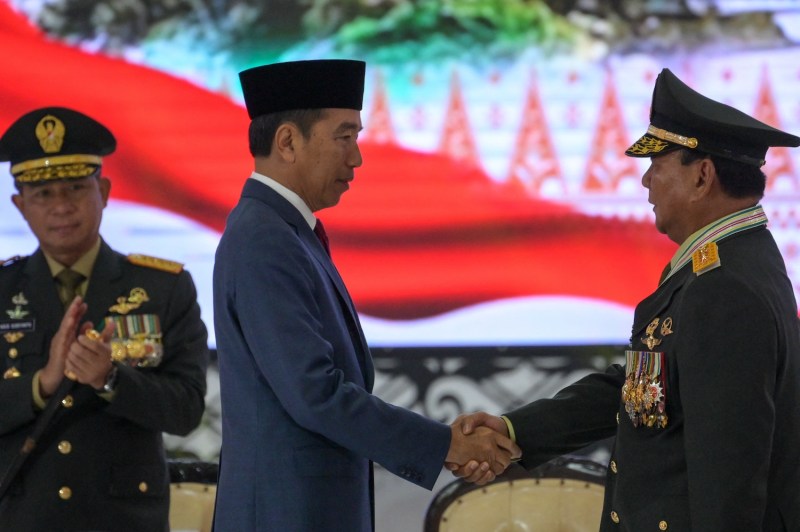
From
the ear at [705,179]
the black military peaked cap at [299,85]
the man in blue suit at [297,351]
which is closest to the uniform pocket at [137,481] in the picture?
the man in blue suit at [297,351]

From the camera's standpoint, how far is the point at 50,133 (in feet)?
10.5

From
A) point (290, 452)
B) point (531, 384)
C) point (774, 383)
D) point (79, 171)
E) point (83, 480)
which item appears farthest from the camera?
point (531, 384)

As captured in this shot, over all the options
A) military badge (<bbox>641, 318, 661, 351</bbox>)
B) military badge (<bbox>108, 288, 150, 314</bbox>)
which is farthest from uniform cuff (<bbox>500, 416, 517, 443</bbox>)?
military badge (<bbox>108, 288, 150, 314</bbox>)

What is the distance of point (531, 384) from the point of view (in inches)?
163

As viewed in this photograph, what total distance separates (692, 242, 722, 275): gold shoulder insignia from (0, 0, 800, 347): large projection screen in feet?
5.60

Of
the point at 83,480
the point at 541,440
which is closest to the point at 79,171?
the point at 83,480

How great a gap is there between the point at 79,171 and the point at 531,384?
5.75ft

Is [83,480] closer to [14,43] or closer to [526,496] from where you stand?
[526,496]

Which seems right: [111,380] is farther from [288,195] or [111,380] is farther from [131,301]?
[288,195]

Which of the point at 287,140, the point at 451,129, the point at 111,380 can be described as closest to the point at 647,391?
the point at 287,140

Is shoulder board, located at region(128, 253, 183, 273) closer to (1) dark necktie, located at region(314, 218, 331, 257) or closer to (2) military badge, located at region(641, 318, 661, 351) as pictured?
(1) dark necktie, located at region(314, 218, 331, 257)

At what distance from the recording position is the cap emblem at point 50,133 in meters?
3.19

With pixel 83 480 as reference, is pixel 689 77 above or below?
above

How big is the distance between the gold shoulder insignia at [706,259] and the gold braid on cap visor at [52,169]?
5.43 ft
